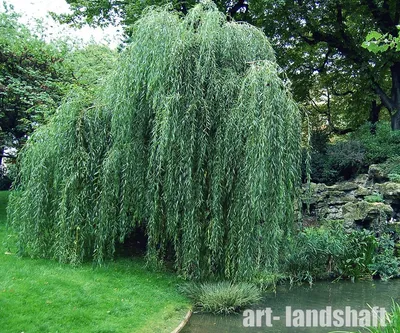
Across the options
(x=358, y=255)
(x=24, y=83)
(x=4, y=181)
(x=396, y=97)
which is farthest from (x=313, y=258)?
(x=4, y=181)

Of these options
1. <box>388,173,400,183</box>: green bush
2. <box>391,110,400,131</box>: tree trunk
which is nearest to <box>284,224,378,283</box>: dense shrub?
<box>388,173,400,183</box>: green bush

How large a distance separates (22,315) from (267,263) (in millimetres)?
3116

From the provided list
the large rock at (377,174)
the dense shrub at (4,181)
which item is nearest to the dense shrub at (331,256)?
the large rock at (377,174)

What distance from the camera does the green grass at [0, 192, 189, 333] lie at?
432 centimetres

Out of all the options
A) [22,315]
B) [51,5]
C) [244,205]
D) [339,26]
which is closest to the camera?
[22,315]

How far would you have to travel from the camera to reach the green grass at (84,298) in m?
4.32

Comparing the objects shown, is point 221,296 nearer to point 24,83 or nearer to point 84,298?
point 84,298

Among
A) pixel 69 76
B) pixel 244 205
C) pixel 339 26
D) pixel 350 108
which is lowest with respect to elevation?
pixel 244 205

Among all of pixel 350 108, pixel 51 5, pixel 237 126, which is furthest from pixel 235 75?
pixel 350 108

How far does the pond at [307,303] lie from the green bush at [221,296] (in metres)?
0.12

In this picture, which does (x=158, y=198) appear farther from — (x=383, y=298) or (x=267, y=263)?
(x=383, y=298)

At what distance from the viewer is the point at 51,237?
6348mm

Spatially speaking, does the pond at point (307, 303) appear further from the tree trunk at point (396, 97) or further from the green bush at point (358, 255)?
the tree trunk at point (396, 97)

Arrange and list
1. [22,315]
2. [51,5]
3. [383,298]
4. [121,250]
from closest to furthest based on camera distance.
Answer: [22,315], [383,298], [121,250], [51,5]
